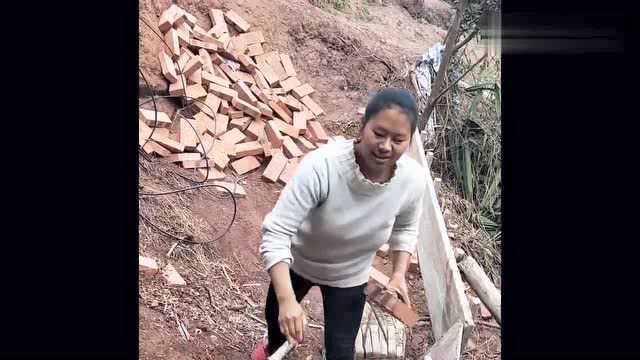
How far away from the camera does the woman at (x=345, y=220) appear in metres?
1.54

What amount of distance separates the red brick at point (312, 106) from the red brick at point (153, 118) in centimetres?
141

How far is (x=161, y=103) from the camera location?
427 centimetres

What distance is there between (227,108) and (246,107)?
5.6 inches

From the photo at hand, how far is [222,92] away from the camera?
447 cm

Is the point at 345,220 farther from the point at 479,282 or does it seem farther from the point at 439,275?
the point at 479,282

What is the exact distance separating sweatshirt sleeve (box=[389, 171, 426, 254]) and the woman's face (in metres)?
0.30

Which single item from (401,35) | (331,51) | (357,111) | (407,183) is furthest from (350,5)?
(407,183)

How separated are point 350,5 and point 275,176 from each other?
3.77 metres

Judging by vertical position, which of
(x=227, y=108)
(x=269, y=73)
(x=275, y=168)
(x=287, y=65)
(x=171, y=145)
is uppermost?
(x=287, y=65)

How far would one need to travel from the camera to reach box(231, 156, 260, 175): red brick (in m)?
4.20

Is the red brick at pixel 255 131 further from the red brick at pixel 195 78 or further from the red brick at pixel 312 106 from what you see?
the red brick at pixel 312 106

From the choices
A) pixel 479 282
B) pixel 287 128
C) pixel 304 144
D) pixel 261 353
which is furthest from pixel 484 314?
pixel 287 128
